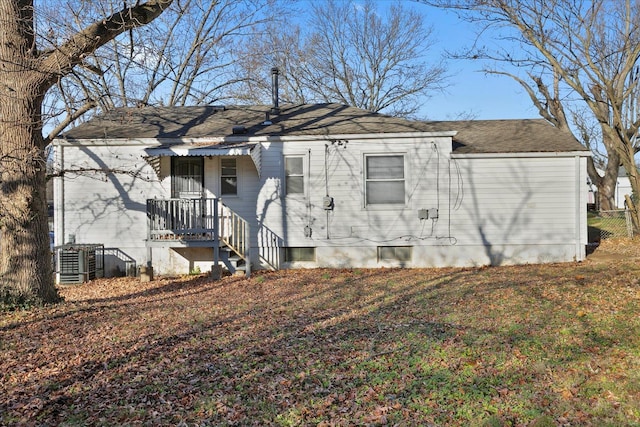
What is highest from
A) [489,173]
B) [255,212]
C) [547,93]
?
[547,93]

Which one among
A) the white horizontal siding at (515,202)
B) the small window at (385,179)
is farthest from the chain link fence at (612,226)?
the small window at (385,179)

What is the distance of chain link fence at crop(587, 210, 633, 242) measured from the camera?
52.7 feet

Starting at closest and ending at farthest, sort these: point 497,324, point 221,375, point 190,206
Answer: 1. point 221,375
2. point 497,324
3. point 190,206

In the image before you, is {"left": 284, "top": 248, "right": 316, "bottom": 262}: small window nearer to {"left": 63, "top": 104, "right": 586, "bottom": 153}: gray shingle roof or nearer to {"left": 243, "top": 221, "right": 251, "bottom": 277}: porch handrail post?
{"left": 243, "top": 221, "right": 251, "bottom": 277}: porch handrail post

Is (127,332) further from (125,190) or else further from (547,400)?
(125,190)

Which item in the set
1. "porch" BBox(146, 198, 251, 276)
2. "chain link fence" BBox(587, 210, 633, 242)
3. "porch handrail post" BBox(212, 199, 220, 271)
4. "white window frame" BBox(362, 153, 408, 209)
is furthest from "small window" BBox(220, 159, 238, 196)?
"chain link fence" BBox(587, 210, 633, 242)

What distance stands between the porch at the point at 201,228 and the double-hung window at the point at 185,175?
0.64 m

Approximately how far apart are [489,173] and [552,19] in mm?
5886

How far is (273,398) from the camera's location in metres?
4.45

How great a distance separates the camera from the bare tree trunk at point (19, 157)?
25.7ft

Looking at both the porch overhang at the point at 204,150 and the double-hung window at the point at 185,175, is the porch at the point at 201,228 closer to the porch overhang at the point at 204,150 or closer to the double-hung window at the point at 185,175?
the double-hung window at the point at 185,175

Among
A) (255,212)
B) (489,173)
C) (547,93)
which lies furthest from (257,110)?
(547,93)

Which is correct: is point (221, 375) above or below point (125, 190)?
below

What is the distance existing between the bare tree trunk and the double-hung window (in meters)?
4.76
